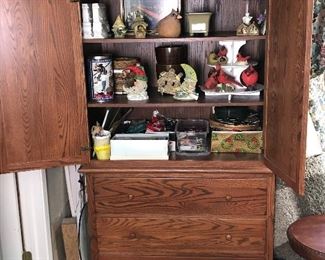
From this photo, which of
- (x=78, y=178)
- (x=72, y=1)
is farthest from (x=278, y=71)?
(x=78, y=178)

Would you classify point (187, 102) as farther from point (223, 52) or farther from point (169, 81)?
point (223, 52)

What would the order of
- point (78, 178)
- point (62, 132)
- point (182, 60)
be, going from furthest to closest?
point (78, 178), point (182, 60), point (62, 132)

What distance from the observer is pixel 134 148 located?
1.93m

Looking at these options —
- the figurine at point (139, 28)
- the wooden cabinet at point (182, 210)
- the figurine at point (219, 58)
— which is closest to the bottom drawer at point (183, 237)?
the wooden cabinet at point (182, 210)

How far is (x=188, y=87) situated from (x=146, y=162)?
1.17 feet

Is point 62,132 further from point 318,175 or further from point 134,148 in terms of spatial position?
point 318,175

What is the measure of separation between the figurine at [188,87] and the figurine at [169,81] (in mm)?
28

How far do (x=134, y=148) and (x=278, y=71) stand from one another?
65 cm

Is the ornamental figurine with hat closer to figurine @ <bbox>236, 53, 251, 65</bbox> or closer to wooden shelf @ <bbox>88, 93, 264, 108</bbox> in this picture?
wooden shelf @ <bbox>88, 93, 264, 108</bbox>

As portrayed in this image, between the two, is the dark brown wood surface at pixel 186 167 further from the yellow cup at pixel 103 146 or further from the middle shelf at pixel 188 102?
the middle shelf at pixel 188 102

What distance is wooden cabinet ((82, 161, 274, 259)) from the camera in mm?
1889

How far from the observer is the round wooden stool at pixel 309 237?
1504mm

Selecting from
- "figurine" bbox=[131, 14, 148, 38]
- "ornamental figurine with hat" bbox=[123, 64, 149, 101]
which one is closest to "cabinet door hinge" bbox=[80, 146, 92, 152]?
"ornamental figurine with hat" bbox=[123, 64, 149, 101]

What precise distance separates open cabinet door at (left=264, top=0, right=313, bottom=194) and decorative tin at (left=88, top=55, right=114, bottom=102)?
64cm
